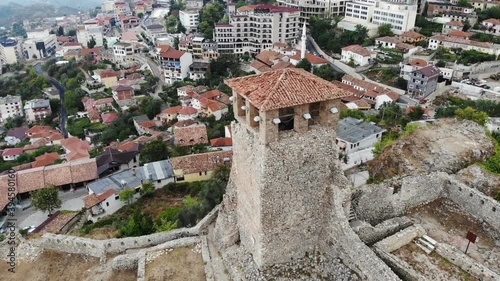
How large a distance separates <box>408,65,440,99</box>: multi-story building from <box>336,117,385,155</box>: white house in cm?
1606

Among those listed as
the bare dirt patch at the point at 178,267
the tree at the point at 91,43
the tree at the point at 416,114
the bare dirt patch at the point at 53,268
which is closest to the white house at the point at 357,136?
the tree at the point at 416,114

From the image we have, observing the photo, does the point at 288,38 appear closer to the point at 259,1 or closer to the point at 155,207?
the point at 259,1

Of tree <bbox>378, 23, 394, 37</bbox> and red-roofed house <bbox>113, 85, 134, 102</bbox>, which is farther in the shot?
tree <bbox>378, 23, 394, 37</bbox>

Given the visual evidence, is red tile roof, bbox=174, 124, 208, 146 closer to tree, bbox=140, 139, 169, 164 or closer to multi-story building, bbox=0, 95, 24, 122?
tree, bbox=140, 139, 169, 164

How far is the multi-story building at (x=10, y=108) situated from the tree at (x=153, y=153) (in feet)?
178

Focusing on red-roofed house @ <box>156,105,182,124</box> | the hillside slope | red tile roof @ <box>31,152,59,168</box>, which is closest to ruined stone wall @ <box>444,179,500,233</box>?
the hillside slope

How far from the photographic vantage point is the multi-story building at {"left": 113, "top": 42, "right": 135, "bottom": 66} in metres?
101

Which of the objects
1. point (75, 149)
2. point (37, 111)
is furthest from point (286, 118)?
point (37, 111)

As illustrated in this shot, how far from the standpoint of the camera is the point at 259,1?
→ 106 meters

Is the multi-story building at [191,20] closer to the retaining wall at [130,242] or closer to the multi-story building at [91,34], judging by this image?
the multi-story building at [91,34]

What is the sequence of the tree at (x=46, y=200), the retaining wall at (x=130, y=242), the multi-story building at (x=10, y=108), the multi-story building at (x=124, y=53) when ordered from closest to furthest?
the retaining wall at (x=130, y=242) < the tree at (x=46, y=200) < the multi-story building at (x=10, y=108) < the multi-story building at (x=124, y=53)

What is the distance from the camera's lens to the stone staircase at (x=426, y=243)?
640 inches

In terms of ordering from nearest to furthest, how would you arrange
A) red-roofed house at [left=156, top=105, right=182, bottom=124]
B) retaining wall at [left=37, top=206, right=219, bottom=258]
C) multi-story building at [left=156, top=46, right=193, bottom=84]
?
retaining wall at [left=37, top=206, right=219, bottom=258] → red-roofed house at [left=156, top=105, right=182, bottom=124] → multi-story building at [left=156, top=46, right=193, bottom=84]

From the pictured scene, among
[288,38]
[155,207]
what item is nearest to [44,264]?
[155,207]
